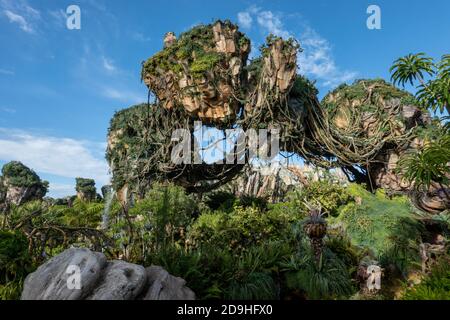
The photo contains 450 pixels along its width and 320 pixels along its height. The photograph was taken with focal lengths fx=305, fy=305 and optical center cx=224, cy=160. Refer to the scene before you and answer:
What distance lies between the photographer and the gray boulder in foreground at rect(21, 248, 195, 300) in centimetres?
375

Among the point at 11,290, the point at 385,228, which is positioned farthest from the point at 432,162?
the point at 11,290

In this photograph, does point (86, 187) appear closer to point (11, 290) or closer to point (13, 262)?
point (13, 262)

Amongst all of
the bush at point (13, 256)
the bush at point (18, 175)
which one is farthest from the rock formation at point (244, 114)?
the bush at point (18, 175)

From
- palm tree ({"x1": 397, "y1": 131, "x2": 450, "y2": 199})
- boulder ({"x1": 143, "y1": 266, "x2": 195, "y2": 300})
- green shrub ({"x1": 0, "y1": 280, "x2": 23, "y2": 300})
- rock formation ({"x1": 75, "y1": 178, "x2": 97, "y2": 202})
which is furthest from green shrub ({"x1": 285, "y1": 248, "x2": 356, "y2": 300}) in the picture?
rock formation ({"x1": 75, "y1": 178, "x2": 97, "y2": 202})

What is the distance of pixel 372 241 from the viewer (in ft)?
34.1

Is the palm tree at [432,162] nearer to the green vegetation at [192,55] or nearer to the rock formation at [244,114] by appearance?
the rock formation at [244,114]

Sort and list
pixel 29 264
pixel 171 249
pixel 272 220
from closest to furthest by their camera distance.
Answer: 1. pixel 29 264
2. pixel 171 249
3. pixel 272 220

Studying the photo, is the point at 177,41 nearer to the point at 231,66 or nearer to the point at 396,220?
the point at 231,66

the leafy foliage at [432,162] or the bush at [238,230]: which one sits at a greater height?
the leafy foliage at [432,162]

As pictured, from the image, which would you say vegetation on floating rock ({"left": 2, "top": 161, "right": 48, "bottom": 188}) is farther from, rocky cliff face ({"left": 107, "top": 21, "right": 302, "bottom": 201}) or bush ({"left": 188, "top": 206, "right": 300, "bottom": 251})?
bush ({"left": 188, "top": 206, "right": 300, "bottom": 251})

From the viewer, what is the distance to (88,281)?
381 cm

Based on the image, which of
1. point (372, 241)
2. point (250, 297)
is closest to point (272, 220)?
point (372, 241)

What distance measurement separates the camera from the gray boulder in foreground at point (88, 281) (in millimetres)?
3752
